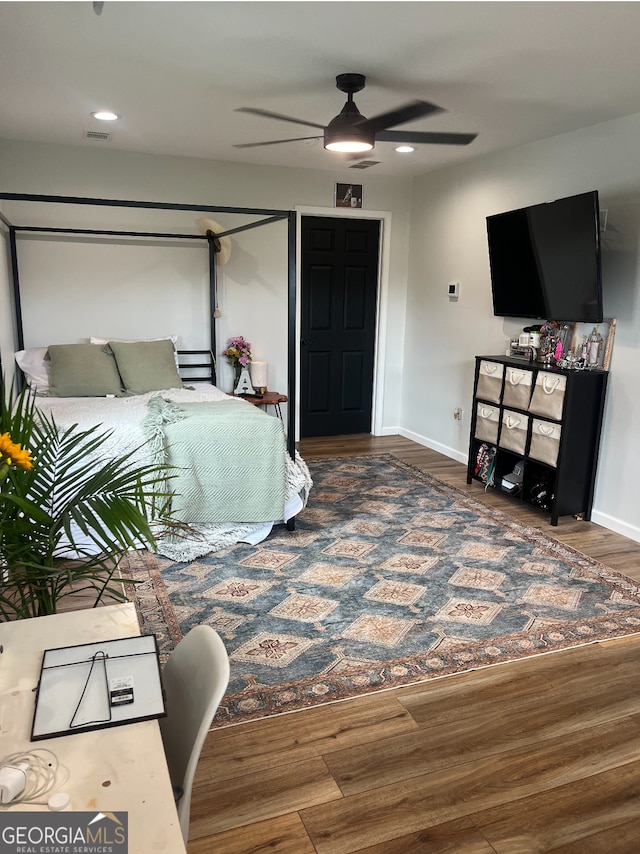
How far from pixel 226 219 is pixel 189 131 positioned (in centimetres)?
121

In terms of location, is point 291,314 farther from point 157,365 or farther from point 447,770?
point 447,770

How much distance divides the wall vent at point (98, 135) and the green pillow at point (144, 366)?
4.80 ft

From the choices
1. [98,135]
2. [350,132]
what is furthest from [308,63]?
[98,135]

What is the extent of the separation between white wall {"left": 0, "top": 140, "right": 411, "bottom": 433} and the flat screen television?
1767mm

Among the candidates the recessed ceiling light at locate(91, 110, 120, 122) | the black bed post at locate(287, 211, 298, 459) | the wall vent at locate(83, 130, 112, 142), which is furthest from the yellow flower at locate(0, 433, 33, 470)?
the wall vent at locate(83, 130, 112, 142)

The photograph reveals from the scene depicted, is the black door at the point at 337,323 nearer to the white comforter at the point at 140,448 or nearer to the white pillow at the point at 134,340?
the white pillow at the point at 134,340

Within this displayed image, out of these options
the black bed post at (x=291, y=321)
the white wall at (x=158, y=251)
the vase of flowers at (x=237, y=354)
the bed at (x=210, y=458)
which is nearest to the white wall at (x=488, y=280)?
the white wall at (x=158, y=251)

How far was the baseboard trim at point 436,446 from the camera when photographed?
18.1 feet

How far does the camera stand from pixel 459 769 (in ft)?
6.66

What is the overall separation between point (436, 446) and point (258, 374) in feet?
5.86

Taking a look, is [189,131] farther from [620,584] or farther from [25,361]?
[620,584]

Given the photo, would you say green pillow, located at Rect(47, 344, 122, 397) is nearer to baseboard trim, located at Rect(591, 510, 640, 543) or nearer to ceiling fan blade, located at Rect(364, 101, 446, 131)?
ceiling fan blade, located at Rect(364, 101, 446, 131)

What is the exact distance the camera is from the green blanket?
3.55 m

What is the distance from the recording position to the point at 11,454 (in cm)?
130
